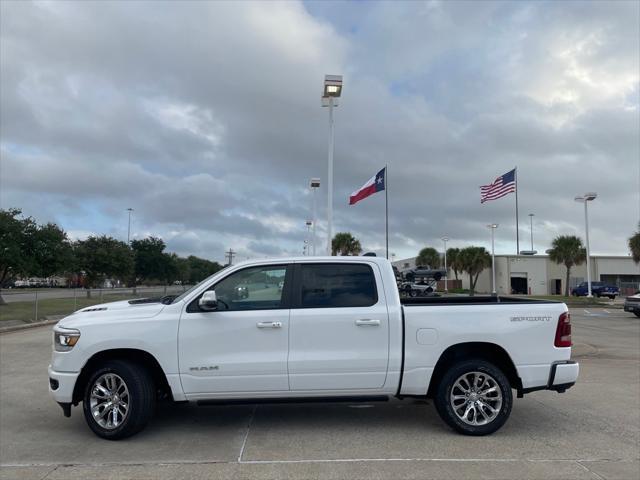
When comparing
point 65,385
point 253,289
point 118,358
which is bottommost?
point 65,385

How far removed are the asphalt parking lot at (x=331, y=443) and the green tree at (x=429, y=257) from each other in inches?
2679

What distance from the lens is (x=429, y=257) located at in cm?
7606

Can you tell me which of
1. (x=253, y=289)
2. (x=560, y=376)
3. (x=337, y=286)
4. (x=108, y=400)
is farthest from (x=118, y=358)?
(x=560, y=376)

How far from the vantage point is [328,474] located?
15.3 ft

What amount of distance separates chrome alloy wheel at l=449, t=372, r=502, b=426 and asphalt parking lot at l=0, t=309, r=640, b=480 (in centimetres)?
25

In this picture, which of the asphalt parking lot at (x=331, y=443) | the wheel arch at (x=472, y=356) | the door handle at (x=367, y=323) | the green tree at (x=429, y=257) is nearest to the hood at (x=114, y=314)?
the asphalt parking lot at (x=331, y=443)

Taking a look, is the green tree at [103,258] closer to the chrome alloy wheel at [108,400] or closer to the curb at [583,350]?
the curb at [583,350]

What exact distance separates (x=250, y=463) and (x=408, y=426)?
2007 mm

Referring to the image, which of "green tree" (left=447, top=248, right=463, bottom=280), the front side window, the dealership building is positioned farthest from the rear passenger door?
"green tree" (left=447, top=248, right=463, bottom=280)

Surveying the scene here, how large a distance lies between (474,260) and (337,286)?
57512 mm

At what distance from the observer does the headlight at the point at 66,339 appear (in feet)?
18.6

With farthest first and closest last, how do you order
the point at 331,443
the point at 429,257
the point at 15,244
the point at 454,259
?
the point at 429,257 → the point at 454,259 → the point at 15,244 → the point at 331,443

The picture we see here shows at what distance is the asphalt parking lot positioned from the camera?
478 centimetres

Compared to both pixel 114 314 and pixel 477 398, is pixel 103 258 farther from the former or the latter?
pixel 477 398
